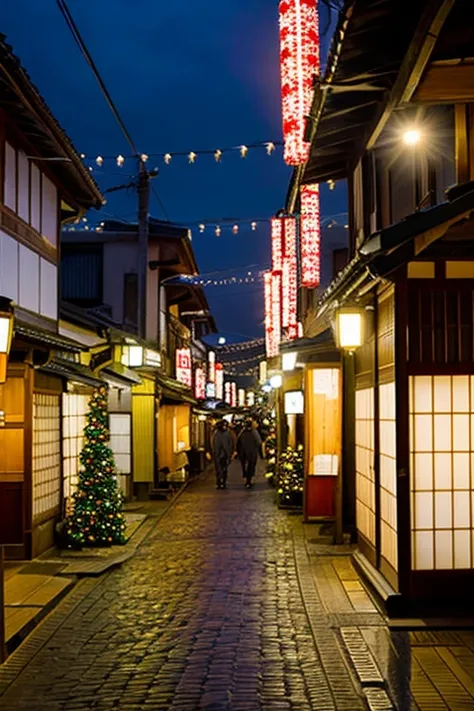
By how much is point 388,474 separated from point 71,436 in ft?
34.3

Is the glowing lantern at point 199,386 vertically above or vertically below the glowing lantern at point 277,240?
below

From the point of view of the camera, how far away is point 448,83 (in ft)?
32.3

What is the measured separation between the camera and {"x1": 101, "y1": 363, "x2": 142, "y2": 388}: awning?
2408 cm

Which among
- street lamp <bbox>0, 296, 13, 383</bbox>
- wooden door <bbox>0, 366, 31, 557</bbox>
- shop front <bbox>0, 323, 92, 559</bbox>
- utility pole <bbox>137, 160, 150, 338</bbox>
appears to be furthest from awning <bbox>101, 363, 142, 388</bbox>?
street lamp <bbox>0, 296, 13, 383</bbox>

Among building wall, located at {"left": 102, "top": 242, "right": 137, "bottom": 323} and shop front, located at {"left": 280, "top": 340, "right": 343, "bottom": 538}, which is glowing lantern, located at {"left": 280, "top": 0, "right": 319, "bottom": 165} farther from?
building wall, located at {"left": 102, "top": 242, "right": 137, "bottom": 323}

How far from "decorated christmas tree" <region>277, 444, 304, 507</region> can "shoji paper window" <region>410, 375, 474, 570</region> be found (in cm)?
1244

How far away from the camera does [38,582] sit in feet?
49.6

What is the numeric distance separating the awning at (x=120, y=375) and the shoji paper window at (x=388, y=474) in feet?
36.1

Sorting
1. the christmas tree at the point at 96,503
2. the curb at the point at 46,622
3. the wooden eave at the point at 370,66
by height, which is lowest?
the curb at the point at 46,622

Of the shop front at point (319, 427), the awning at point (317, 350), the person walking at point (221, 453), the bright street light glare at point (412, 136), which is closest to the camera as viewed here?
the bright street light glare at point (412, 136)

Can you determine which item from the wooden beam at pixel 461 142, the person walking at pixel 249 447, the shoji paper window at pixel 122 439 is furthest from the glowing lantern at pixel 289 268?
the wooden beam at pixel 461 142

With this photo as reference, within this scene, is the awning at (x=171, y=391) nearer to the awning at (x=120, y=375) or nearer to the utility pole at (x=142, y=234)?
the utility pole at (x=142, y=234)

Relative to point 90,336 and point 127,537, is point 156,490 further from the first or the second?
point 127,537

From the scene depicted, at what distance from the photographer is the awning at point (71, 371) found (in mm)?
18258
